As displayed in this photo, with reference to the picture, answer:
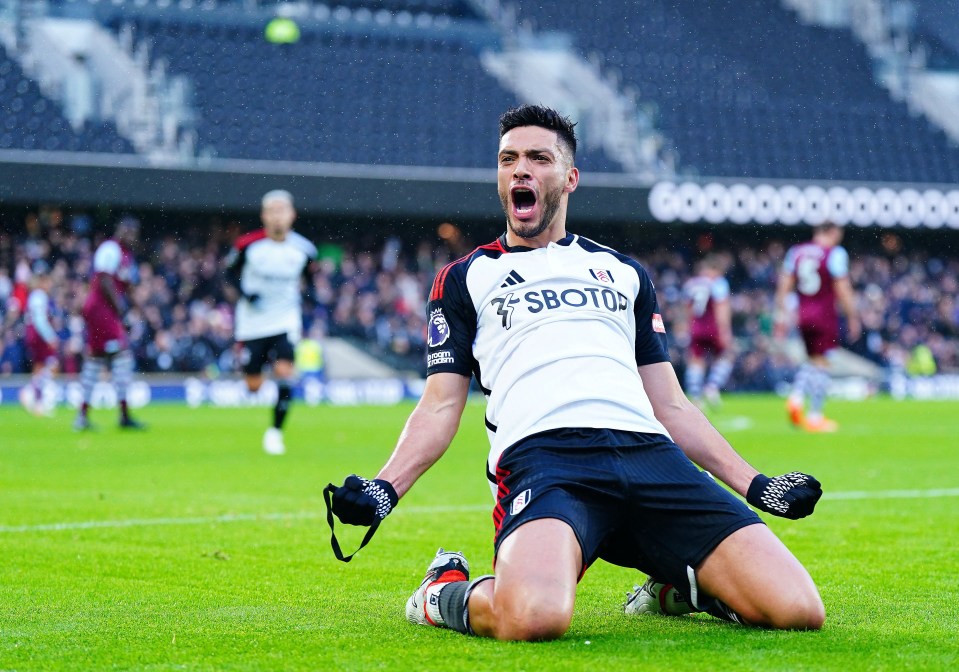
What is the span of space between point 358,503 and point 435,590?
0.58m

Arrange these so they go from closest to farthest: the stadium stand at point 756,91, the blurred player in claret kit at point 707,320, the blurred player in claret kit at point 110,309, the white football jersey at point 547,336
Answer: the white football jersey at point 547,336 → the blurred player in claret kit at point 110,309 → the blurred player in claret kit at point 707,320 → the stadium stand at point 756,91

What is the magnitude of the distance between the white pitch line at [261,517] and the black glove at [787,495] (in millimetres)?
3900

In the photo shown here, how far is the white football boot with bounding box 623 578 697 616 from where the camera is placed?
4.67m

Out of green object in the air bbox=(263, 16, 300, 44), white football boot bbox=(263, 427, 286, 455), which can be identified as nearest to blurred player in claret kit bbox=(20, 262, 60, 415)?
white football boot bbox=(263, 427, 286, 455)

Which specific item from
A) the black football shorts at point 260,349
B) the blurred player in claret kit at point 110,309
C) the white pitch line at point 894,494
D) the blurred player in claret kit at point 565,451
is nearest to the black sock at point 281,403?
the black football shorts at point 260,349

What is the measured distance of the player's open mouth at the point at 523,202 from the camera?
4.75 meters

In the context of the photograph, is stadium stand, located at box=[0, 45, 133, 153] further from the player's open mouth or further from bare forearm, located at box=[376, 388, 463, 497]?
bare forearm, located at box=[376, 388, 463, 497]

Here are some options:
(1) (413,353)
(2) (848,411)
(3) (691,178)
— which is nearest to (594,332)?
(2) (848,411)

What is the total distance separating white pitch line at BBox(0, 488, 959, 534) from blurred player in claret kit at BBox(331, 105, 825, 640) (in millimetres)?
3207

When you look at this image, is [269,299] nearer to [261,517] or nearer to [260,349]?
[260,349]

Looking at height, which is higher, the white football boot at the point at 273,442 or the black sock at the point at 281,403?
the black sock at the point at 281,403

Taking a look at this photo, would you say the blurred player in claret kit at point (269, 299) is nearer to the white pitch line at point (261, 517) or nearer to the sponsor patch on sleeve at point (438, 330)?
the white pitch line at point (261, 517)

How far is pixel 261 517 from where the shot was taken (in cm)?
783

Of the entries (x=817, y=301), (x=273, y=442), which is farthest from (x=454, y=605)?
(x=817, y=301)
